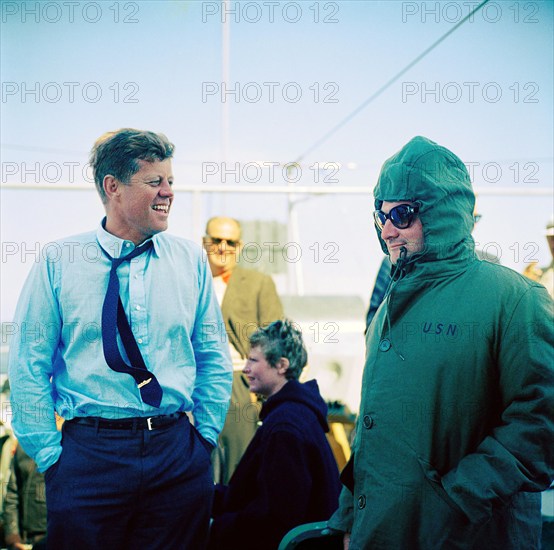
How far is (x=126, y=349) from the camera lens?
6.50ft

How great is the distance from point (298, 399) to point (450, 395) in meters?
1.06

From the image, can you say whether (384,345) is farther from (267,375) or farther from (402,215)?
(267,375)

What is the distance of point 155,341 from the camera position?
205 cm

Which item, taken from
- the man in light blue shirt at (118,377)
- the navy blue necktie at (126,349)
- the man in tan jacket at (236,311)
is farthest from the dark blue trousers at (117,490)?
the man in tan jacket at (236,311)

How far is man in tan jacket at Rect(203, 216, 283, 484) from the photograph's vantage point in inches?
148

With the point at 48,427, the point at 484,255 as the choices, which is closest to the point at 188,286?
the point at 48,427

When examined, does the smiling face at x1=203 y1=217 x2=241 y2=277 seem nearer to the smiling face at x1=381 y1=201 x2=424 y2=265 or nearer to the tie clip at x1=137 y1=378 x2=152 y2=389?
the tie clip at x1=137 y1=378 x2=152 y2=389

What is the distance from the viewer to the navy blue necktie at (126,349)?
195 cm

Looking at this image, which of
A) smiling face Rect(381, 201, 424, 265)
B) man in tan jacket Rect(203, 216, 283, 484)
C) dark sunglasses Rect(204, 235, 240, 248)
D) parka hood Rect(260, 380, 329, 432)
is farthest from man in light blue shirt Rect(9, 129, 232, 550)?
dark sunglasses Rect(204, 235, 240, 248)

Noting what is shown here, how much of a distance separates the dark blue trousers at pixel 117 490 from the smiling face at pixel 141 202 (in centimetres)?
61

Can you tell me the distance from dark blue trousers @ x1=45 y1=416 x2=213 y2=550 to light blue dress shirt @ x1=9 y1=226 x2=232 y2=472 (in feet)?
0.21

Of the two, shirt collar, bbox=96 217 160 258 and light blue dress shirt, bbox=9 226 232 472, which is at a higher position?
shirt collar, bbox=96 217 160 258

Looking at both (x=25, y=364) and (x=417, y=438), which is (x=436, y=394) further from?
(x=25, y=364)

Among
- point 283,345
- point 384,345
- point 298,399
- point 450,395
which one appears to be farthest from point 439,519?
point 283,345
